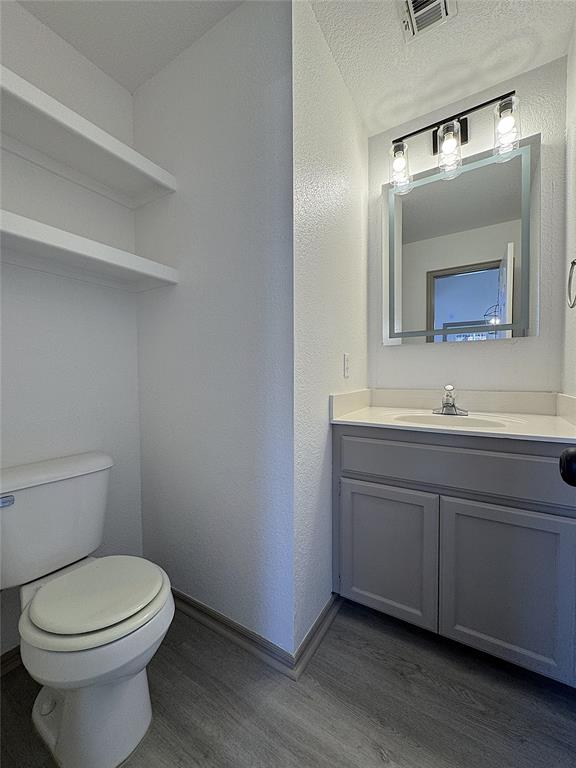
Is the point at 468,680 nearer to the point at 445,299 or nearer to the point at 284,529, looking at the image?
the point at 284,529

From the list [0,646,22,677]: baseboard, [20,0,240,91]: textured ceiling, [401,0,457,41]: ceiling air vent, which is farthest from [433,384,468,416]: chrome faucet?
[0,646,22,677]: baseboard

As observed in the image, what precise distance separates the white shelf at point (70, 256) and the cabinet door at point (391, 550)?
1.23m

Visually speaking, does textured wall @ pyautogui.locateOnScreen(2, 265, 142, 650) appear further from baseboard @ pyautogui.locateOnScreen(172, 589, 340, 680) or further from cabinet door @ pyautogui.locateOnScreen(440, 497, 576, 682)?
cabinet door @ pyautogui.locateOnScreen(440, 497, 576, 682)

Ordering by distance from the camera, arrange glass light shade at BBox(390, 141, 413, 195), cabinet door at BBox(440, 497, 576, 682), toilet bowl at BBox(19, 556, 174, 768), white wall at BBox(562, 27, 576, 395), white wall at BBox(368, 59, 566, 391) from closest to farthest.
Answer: toilet bowl at BBox(19, 556, 174, 768), cabinet door at BBox(440, 497, 576, 682), white wall at BBox(562, 27, 576, 395), white wall at BBox(368, 59, 566, 391), glass light shade at BBox(390, 141, 413, 195)

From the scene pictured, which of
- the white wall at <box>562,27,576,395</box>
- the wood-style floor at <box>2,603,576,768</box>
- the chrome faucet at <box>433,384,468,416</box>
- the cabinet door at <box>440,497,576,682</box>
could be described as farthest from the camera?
the chrome faucet at <box>433,384,468,416</box>

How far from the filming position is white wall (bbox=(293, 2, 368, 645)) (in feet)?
3.68

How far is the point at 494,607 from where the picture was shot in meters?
1.09

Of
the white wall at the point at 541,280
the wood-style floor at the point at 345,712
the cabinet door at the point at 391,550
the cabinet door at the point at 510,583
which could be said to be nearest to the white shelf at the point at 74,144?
the white wall at the point at 541,280

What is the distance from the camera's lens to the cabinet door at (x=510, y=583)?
1.00 m

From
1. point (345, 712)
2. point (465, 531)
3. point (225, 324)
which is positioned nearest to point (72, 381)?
point (225, 324)

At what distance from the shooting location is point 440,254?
1660mm

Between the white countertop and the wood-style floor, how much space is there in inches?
33.4

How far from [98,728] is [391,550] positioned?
3.43 ft

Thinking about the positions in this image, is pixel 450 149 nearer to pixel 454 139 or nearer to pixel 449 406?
pixel 454 139
